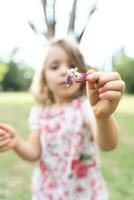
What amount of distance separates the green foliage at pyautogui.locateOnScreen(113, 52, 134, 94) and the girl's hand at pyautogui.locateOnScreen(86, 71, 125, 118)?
764 inches

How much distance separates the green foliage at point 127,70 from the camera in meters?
20.8

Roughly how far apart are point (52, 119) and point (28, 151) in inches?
6.7

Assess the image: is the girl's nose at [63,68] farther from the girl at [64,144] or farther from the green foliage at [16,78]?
the green foliage at [16,78]

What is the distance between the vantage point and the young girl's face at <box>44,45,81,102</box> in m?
2.11

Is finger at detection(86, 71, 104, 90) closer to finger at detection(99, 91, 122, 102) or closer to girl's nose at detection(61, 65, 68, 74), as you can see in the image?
finger at detection(99, 91, 122, 102)

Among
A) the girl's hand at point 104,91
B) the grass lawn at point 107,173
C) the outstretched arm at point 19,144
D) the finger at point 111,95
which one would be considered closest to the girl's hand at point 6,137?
the outstretched arm at point 19,144

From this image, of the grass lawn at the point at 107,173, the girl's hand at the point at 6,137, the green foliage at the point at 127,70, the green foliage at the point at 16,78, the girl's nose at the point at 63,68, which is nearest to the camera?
the girl's hand at the point at 6,137

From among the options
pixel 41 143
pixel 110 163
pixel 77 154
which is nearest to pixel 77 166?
pixel 77 154

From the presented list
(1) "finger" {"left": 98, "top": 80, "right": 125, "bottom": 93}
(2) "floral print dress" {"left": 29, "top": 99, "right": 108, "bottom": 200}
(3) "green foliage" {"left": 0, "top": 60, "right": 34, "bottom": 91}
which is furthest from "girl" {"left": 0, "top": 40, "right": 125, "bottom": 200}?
(3) "green foliage" {"left": 0, "top": 60, "right": 34, "bottom": 91}

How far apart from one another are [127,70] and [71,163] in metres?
19.2

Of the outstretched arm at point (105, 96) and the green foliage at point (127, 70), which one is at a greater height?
the green foliage at point (127, 70)

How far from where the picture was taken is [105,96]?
130 centimetres

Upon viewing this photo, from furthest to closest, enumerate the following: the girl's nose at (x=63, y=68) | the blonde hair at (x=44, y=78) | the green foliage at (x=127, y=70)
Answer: the green foliage at (x=127, y=70) → the blonde hair at (x=44, y=78) → the girl's nose at (x=63, y=68)

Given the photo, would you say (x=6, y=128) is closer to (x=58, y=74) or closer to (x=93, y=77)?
(x=58, y=74)
